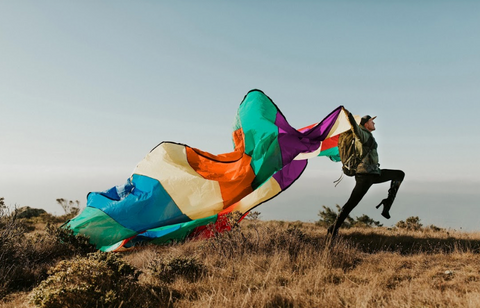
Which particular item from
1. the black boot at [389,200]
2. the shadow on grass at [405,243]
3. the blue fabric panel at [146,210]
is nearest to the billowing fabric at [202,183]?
the blue fabric panel at [146,210]

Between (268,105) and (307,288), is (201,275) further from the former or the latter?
(268,105)

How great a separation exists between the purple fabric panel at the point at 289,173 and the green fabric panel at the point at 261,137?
591 millimetres

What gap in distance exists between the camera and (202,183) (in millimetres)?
8031

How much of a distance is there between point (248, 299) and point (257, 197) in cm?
449

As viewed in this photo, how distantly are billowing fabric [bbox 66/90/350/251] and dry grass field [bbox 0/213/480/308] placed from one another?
0.99 metres

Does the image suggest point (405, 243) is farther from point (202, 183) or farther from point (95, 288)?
point (95, 288)

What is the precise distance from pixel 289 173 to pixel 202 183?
232cm

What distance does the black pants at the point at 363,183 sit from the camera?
24.7 feet

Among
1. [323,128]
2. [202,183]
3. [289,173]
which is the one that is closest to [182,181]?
[202,183]

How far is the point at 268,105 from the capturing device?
828 centimetres

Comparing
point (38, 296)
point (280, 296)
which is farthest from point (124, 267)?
point (280, 296)

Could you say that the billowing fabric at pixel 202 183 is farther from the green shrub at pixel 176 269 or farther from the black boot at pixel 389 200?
the green shrub at pixel 176 269

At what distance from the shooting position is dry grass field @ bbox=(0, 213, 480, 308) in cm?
389

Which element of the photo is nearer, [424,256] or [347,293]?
[347,293]
